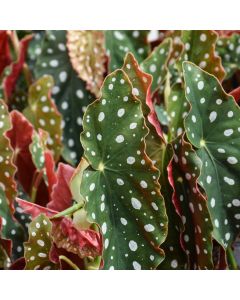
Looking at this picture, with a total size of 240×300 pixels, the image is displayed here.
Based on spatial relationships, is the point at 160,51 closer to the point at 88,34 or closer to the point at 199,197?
the point at 88,34

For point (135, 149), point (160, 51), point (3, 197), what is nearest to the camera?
point (135, 149)

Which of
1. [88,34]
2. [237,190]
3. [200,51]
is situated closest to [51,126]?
[88,34]

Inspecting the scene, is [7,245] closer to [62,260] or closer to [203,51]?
[62,260]

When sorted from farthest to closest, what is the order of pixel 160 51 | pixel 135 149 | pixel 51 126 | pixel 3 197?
1. pixel 51 126
2. pixel 160 51
3. pixel 3 197
4. pixel 135 149

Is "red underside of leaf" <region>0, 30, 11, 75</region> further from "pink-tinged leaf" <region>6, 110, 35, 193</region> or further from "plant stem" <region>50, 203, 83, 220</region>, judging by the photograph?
"plant stem" <region>50, 203, 83, 220</region>

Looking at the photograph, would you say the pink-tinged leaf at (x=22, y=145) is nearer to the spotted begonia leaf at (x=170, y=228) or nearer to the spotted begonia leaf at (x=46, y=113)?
the spotted begonia leaf at (x=46, y=113)

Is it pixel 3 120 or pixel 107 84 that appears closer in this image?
pixel 107 84
